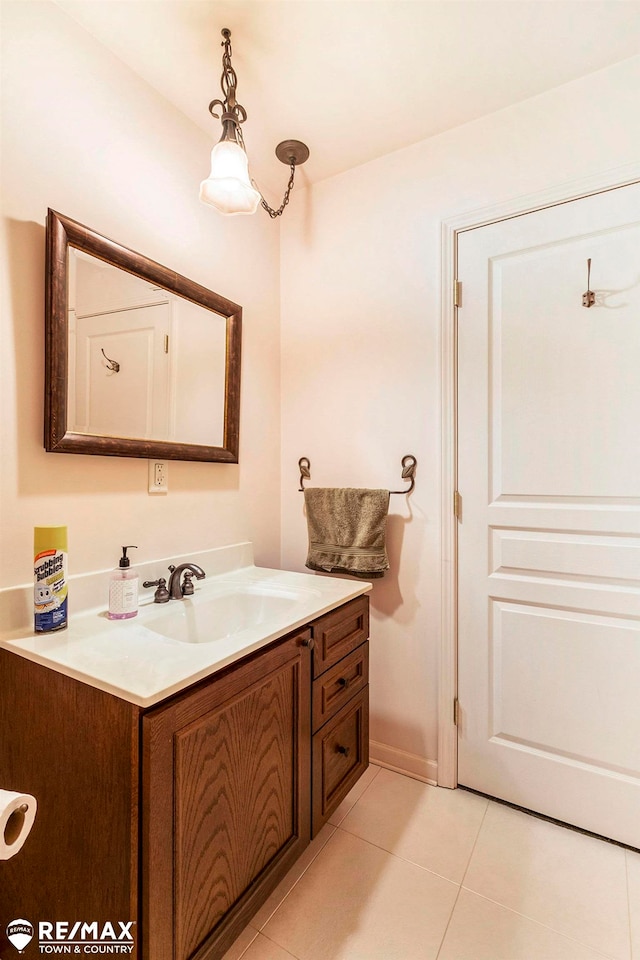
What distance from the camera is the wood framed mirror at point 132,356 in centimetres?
113

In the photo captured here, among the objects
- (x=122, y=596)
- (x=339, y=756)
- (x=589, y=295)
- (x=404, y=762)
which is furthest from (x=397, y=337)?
(x=404, y=762)

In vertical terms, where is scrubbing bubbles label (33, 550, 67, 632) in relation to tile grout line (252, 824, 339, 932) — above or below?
above

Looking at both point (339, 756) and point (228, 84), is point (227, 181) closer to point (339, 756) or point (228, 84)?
point (228, 84)

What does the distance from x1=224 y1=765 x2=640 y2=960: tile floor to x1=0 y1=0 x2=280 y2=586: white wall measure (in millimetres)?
1066

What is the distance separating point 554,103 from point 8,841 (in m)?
2.37

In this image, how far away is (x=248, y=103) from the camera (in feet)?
4.92

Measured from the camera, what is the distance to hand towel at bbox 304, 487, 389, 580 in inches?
66.0

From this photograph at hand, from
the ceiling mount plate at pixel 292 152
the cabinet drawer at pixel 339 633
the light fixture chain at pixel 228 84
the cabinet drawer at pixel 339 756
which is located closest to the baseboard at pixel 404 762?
the cabinet drawer at pixel 339 756

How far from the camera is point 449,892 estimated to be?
4.04ft

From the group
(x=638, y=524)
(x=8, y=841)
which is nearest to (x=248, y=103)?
(x=638, y=524)

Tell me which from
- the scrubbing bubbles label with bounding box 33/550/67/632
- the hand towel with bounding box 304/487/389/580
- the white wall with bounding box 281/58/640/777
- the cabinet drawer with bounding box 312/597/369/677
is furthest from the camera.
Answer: the hand towel with bounding box 304/487/389/580

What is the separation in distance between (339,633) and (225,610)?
1.25 feet

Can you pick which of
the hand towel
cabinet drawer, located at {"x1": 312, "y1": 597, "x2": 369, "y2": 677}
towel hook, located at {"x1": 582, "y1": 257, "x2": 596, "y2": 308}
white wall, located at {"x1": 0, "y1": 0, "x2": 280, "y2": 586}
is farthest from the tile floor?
towel hook, located at {"x1": 582, "y1": 257, "x2": 596, "y2": 308}

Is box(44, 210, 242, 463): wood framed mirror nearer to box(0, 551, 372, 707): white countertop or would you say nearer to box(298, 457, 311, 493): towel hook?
box(298, 457, 311, 493): towel hook
